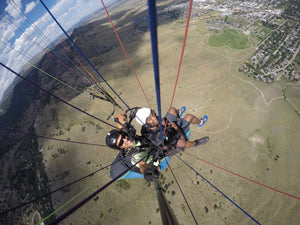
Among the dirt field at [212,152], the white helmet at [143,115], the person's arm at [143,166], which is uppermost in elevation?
the white helmet at [143,115]

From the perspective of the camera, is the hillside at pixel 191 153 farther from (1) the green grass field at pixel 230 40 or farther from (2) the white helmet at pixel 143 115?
(2) the white helmet at pixel 143 115

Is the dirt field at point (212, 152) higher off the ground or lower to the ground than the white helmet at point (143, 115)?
lower

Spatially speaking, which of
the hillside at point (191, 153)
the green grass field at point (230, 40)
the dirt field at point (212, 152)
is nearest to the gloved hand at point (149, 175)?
the hillside at point (191, 153)

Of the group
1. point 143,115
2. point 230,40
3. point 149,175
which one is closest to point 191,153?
point 143,115

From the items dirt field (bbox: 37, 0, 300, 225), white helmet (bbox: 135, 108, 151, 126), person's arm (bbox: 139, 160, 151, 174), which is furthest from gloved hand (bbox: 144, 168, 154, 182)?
dirt field (bbox: 37, 0, 300, 225)

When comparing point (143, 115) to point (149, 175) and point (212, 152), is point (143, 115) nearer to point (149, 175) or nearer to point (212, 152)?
point (149, 175)

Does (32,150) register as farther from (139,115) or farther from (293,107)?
(293,107)

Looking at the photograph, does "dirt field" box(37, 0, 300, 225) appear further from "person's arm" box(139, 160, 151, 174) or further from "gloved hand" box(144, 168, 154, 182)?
"gloved hand" box(144, 168, 154, 182)
